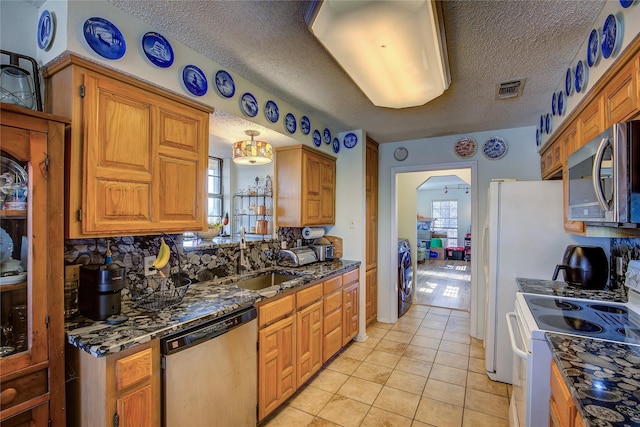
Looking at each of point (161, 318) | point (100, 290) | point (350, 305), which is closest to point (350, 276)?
point (350, 305)

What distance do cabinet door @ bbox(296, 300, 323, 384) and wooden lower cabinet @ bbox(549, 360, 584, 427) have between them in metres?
1.54

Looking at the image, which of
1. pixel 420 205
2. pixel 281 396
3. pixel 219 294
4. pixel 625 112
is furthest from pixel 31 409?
pixel 420 205

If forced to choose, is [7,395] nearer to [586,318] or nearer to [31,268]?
[31,268]

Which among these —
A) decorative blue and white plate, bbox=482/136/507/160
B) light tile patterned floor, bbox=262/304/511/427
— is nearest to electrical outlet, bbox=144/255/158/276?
light tile patterned floor, bbox=262/304/511/427

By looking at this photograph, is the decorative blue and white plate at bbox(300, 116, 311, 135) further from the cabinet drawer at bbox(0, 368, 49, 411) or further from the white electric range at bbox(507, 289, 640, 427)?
the cabinet drawer at bbox(0, 368, 49, 411)

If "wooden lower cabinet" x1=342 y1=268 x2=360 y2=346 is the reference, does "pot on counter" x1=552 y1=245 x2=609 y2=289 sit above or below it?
above

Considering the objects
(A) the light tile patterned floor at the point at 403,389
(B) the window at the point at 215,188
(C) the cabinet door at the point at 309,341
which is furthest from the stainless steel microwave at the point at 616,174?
(B) the window at the point at 215,188

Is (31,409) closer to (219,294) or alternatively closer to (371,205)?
(219,294)

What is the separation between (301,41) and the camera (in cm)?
168

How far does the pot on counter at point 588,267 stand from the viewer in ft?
6.70

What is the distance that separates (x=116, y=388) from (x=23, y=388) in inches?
12.2

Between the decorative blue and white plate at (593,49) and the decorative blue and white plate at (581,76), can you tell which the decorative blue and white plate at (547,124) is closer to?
the decorative blue and white plate at (581,76)

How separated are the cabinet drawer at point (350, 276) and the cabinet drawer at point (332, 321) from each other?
31 centimetres

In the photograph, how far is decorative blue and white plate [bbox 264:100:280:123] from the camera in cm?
235
